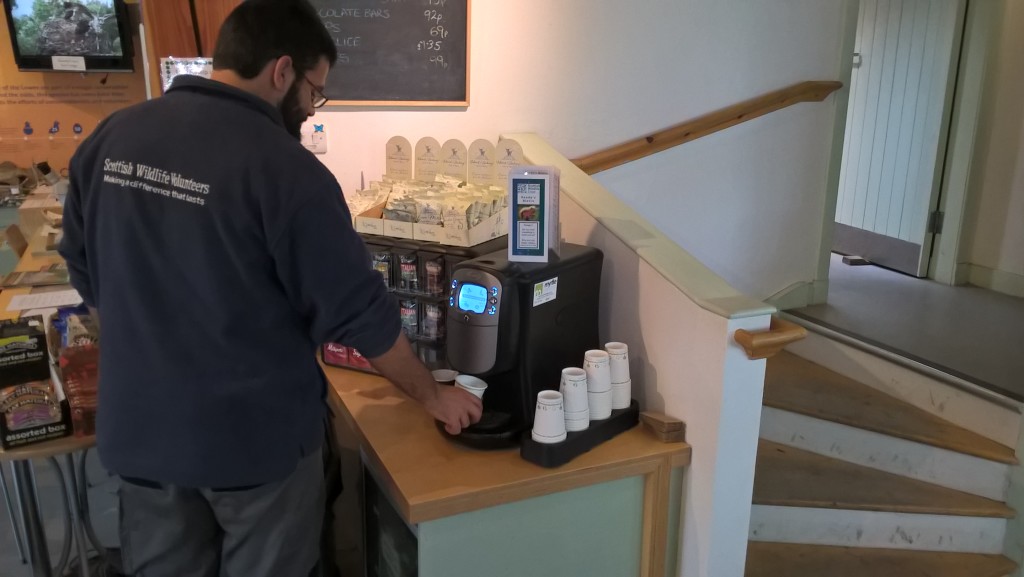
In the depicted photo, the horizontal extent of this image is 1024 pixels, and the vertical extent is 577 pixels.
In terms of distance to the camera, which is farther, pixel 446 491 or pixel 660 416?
pixel 660 416

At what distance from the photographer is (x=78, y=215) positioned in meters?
1.44

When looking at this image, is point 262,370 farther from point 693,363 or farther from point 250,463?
point 693,363

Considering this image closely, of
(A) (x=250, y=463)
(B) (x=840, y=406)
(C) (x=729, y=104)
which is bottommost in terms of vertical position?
(B) (x=840, y=406)

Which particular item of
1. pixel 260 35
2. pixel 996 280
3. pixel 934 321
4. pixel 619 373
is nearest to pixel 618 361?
pixel 619 373

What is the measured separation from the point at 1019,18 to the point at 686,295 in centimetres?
307

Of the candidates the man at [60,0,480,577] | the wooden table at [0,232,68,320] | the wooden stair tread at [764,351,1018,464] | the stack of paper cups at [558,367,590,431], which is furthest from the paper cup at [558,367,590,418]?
the wooden table at [0,232,68,320]

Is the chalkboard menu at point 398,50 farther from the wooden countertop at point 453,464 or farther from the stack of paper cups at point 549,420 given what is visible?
the stack of paper cups at point 549,420

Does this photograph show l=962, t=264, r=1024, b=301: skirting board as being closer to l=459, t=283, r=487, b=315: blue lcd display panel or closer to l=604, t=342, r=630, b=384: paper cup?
l=604, t=342, r=630, b=384: paper cup

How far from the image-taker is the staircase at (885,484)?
7.72 ft

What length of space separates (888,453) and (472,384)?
1.67 m

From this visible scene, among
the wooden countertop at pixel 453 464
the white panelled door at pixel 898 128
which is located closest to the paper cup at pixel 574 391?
the wooden countertop at pixel 453 464

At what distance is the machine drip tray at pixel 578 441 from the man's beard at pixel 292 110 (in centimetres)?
80

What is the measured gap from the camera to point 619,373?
69.2 inches

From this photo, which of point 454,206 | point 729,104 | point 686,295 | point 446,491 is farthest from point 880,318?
point 446,491
